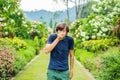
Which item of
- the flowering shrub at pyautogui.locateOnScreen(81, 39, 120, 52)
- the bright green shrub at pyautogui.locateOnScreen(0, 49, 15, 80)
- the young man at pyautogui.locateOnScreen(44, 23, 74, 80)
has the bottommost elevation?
the flowering shrub at pyautogui.locateOnScreen(81, 39, 120, 52)

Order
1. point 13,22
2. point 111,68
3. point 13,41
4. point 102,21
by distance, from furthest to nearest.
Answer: point 13,22, point 102,21, point 13,41, point 111,68

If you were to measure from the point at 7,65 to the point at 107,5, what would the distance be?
13383 mm

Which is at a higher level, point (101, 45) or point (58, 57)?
point (58, 57)

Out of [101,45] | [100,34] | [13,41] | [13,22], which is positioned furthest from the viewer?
[13,22]

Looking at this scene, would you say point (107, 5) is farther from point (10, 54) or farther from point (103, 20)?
point (10, 54)

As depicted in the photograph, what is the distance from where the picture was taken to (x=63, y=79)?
7.29 meters

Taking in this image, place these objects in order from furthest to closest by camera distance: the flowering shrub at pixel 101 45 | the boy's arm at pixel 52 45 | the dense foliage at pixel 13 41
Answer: the flowering shrub at pixel 101 45 → the dense foliage at pixel 13 41 → the boy's arm at pixel 52 45

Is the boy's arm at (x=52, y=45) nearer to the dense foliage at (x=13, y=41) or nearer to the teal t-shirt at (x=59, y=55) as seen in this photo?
the teal t-shirt at (x=59, y=55)

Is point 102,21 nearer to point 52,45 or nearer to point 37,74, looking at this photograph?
point 37,74

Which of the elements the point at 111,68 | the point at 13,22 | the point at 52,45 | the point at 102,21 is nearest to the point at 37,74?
the point at 111,68

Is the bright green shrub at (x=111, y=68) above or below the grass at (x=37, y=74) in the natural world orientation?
above

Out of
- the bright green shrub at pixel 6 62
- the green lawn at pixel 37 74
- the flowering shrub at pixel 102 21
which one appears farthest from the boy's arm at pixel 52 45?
the flowering shrub at pixel 102 21

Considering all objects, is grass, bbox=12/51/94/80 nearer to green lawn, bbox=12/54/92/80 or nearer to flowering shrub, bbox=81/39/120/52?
green lawn, bbox=12/54/92/80

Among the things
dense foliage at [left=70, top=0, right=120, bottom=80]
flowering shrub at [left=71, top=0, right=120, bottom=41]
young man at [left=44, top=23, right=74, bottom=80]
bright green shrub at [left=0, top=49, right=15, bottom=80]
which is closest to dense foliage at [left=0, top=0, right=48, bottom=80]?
bright green shrub at [left=0, top=49, right=15, bottom=80]
